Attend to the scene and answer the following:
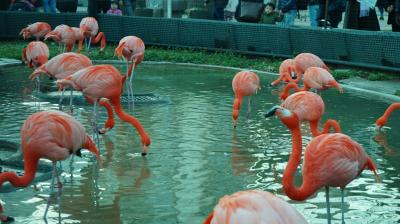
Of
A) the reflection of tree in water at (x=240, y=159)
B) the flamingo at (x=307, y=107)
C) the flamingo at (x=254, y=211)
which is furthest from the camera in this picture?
the flamingo at (x=307, y=107)

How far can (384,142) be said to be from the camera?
9586 millimetres

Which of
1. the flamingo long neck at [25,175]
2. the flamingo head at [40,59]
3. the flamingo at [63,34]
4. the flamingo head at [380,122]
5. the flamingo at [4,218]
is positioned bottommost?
the flamingo at [4,218]

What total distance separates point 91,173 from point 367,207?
273 cm

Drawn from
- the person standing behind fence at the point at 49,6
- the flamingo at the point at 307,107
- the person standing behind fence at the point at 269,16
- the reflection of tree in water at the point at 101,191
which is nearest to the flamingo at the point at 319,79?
the flamingo at the point at 307,107

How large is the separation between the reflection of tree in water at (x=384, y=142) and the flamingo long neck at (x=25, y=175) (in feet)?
14.0

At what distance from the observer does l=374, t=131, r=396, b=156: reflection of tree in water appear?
359 inches

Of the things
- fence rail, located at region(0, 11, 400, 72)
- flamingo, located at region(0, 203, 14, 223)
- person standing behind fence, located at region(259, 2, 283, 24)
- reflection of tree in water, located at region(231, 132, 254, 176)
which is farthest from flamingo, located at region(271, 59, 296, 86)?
person standing behind fence, located at region(259, 2, 283, 24)

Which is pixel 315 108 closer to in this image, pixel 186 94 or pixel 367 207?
pixel 367 207

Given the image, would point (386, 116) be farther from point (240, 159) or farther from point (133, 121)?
point (133, 121)

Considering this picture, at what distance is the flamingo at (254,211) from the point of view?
387cm

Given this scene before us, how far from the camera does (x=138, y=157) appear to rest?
8711 millimetres

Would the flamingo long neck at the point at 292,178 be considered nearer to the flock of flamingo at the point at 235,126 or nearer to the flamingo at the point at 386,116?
the flock of flamingo at the point at 235,126

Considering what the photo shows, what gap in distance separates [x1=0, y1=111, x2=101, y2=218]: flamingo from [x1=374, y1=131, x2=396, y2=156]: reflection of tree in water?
3.93 meters

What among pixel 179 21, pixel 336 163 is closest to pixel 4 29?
pixel 179 21
